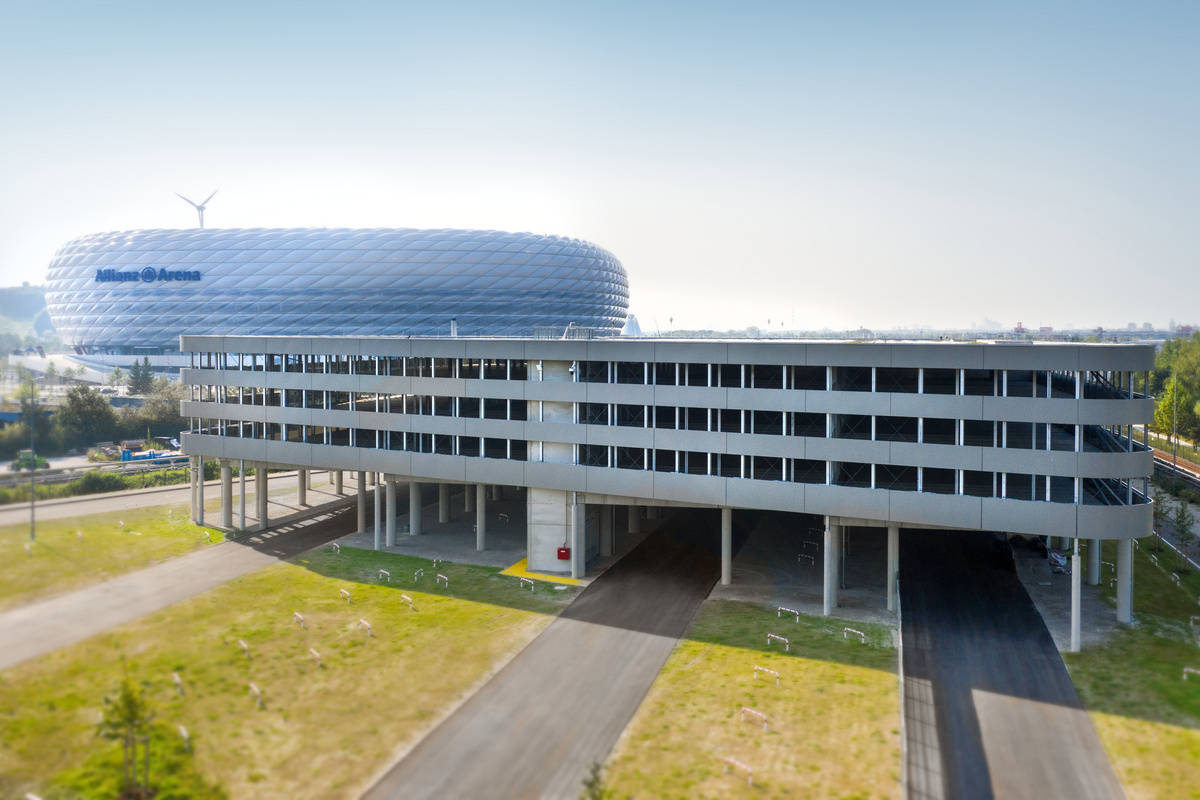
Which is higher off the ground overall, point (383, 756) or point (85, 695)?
point (85, 695)

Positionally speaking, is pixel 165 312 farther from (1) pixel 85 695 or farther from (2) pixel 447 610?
(1) pixel 85 695

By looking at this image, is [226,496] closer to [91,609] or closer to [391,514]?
[391,514]

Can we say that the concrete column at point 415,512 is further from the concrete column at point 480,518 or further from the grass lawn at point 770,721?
the grass lawn at point 770,721

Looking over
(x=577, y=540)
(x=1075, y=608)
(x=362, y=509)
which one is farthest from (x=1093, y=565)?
(x=362, y=509)

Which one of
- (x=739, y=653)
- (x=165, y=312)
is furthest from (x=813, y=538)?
(x=165, y=312)

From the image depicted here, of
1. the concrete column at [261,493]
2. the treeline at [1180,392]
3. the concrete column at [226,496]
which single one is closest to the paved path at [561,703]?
the concrete column at [261,493]

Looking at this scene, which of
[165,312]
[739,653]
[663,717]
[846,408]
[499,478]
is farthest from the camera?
[165,312]
